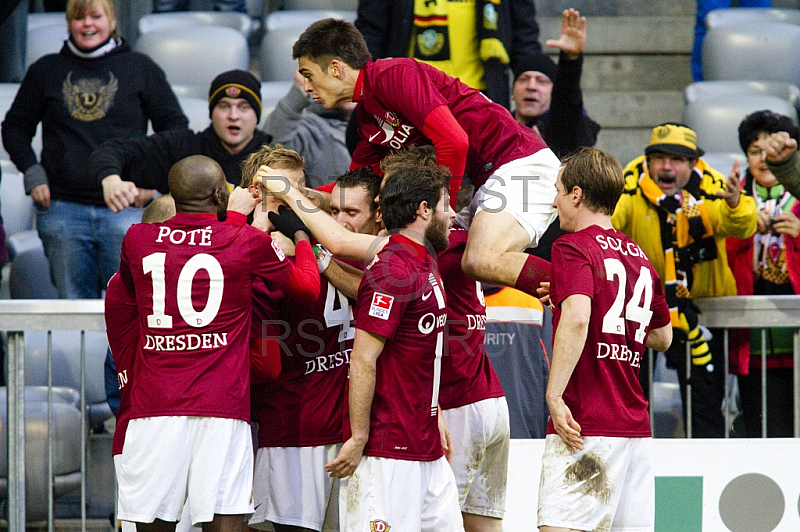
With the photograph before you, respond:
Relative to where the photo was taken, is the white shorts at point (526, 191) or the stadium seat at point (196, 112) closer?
the white shorts at point (526, 191)

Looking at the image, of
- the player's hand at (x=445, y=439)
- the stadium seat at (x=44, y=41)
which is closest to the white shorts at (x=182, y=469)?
the player's hand at (x=445, y=439)

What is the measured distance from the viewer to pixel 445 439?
4.01 metres

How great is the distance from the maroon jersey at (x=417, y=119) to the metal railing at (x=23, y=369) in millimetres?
1505

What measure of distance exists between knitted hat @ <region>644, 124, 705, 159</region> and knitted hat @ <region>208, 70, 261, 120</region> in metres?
2.26

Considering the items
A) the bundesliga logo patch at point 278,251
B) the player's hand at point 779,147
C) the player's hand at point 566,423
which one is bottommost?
the player's hand at point 566,423

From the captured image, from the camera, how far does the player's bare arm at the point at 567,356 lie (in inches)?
150

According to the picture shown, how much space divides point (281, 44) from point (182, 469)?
5.43 metres

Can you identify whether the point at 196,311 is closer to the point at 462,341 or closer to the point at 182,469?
the point at 182,469

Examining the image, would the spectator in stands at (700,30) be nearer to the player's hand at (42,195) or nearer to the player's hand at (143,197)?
the player's hand at (143,197)

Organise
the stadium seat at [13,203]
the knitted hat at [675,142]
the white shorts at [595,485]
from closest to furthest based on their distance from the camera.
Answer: the white shorts at [595,485] → the knitted hat at [675,142] → the stadium seat at [13,203]

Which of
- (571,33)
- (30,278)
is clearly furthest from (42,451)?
(571,33)

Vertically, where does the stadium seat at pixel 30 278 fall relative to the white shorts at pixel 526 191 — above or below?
below

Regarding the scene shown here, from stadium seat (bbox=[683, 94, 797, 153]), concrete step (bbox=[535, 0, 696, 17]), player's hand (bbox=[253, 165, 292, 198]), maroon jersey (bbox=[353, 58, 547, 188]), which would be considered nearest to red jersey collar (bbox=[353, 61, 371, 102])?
maroon jersey (bbox=[353, 58, 547, 188])

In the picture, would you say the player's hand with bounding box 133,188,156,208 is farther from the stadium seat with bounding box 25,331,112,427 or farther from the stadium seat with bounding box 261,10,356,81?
the stadium seat with bounding box 261,10,356,81
